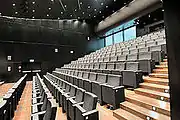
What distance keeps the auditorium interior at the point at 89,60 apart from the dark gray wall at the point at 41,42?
29 mm

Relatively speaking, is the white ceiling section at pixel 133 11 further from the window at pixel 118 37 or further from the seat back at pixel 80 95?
the seat back at pixel 80 95


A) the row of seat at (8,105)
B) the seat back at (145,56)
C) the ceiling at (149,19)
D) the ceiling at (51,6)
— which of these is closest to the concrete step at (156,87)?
the seat back at (145,56)

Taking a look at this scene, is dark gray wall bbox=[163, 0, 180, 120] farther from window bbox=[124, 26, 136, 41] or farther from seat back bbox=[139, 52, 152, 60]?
window bbox=[124, 26, 136, 41]

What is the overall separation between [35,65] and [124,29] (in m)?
3.49

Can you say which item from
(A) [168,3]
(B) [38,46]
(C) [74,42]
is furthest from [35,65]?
(A) [168,3]

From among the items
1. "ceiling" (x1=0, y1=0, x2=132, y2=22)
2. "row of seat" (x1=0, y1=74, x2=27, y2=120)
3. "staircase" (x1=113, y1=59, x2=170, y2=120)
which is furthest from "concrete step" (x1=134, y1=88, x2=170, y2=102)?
"ceiling" (x1=0, y1=0, x2=132, y2=22)

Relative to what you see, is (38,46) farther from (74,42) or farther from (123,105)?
(123,105)

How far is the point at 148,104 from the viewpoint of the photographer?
1.31m

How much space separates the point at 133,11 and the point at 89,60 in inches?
70.0

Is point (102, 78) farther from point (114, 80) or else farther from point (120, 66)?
point (120, 66)

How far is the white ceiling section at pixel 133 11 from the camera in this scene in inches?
152

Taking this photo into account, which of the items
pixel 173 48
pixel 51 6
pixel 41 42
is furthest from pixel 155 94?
pixel 41 42

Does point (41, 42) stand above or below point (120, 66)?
above

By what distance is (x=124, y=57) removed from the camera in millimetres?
2635
